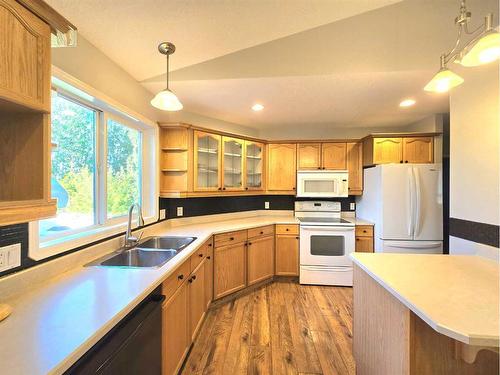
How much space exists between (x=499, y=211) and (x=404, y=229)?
1.46 metres

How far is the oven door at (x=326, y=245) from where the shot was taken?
317 cm

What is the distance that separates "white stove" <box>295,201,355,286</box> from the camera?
3.16 m

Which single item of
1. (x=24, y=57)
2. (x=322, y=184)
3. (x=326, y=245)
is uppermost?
(x=24, y=57)

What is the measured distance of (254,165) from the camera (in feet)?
11.8

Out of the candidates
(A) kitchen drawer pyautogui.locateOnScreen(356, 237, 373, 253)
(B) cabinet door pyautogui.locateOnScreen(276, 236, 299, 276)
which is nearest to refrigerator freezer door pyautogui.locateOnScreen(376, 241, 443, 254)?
(A) kitchen drawer pyautogui.locateOnScreen(356, 237, 373, 253)

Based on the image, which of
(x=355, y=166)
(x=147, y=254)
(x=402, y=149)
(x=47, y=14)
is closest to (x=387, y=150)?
(x=402, y=149)

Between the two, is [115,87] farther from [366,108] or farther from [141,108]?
[366,108]

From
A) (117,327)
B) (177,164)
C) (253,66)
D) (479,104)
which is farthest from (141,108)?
(479,104)

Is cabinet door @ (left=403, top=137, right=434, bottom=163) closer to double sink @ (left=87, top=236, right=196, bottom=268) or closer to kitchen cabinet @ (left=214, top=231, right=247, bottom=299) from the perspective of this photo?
kitchen cabinet @ (left=214, top=231, right=247, bottom=299)

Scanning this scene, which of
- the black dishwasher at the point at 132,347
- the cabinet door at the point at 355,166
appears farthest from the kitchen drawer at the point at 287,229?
the black dishwasher at the point at 132,347

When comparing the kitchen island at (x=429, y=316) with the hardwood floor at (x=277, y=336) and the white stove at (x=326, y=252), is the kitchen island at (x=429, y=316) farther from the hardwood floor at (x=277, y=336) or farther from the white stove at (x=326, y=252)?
the white stove at (x=326, y=252)

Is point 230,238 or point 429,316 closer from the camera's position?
point 429,316

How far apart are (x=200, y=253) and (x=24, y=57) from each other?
1761 mm

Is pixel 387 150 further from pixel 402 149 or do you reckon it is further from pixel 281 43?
pixel 281 43
